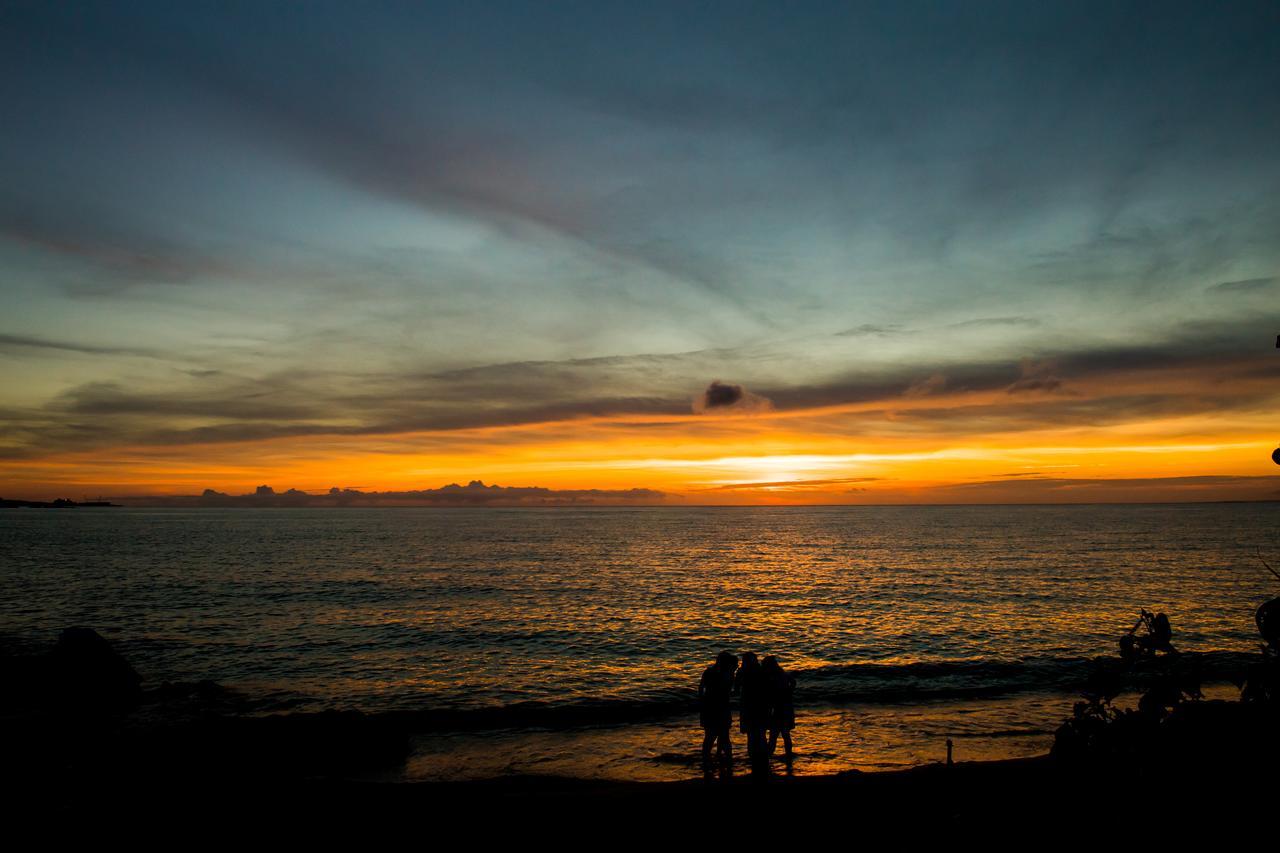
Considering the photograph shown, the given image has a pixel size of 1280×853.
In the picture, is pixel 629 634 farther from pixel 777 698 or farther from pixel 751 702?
pixel 751 702

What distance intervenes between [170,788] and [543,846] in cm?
881

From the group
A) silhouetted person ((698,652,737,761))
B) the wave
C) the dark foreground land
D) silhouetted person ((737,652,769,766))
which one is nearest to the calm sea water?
the wave

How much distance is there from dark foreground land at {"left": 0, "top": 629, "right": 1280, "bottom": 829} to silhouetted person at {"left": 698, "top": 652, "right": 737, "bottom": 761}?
769 millimetres

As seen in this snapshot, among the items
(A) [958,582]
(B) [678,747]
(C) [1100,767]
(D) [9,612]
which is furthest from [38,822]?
(A) [958,582]

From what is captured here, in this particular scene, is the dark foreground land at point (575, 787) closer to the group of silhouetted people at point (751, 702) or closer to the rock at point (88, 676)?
the rock at point (88, 676)

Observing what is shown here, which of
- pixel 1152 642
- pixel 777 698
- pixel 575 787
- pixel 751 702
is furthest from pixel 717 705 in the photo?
pixel 1152 642

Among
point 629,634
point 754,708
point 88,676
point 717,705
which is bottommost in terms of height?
point 629,634

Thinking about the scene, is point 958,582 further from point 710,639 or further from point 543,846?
point 543,846

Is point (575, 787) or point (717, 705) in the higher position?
point (717, 705)

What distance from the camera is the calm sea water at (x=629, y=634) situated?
2062 cm

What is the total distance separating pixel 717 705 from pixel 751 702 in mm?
906

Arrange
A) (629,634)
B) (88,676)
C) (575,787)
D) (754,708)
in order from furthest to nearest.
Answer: (629,634), (88,676), (575,787), (754,708)

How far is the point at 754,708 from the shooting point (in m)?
14.8

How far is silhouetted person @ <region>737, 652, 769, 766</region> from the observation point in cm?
1448
